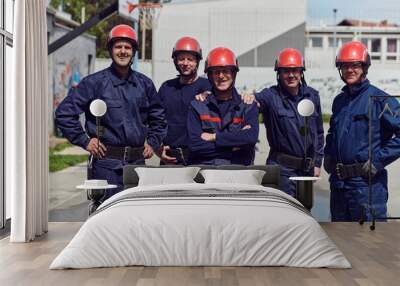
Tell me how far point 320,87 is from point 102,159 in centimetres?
232

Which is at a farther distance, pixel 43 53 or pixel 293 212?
pixel 43 53

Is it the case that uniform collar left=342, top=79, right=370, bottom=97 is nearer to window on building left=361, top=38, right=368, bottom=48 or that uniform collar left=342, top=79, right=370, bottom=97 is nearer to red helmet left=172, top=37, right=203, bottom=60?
window on building left=361, top=38, right=368, bottom=48

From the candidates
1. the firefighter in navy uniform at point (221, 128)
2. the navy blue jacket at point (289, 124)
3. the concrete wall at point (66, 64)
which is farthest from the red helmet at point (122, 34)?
the navy blue jacket at point (289, 124)

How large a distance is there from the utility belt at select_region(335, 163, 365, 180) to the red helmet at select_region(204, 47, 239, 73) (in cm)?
142

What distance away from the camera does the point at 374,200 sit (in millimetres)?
6820

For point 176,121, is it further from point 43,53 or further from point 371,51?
point 371,51

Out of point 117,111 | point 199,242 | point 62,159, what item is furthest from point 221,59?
point 199,242

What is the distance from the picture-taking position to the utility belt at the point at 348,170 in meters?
6.79

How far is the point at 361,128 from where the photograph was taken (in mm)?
6793

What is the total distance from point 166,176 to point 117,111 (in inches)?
36.7

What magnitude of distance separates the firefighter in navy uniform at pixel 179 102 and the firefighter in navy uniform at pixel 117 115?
0.26ft

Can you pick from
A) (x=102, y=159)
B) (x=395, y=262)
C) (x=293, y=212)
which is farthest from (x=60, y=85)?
(x=395, y=262)

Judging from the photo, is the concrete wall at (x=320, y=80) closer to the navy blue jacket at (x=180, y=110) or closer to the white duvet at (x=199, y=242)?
the navy blue jacket at (x=180, y=110)

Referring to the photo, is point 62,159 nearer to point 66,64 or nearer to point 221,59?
point 66,64
